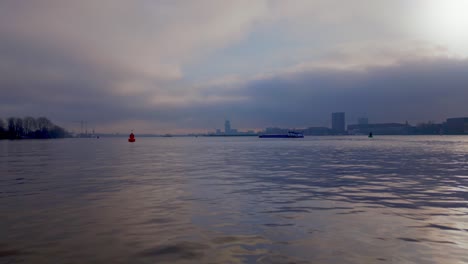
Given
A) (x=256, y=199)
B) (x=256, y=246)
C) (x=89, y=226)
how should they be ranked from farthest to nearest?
(x=256, y=199) < (x=89, y=226) < (x=256, y=246)

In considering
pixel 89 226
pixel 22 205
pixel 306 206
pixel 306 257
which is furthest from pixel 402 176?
pixel 22 205

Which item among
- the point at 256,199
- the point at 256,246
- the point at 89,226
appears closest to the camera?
the point at 256,246

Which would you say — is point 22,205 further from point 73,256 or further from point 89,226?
point 73,256

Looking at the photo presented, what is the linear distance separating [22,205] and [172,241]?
10.6m

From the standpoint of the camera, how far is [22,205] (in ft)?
56.4

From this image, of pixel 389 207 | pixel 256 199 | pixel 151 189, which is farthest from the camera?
pixel 151 189

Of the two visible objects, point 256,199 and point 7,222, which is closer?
point 7,222

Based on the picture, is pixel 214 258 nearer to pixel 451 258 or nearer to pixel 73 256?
pixel 73 256

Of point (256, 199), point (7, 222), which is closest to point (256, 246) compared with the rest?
point (256, 199)

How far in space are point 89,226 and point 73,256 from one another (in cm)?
358

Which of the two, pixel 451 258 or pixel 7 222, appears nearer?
pixel 451 258

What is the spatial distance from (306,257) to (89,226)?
856cm

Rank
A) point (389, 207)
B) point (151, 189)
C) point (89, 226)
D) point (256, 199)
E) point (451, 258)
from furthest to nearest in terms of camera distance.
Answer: point (151, 189), point (256, 199), point (389, 207), point (89, 226), point (451, 258)

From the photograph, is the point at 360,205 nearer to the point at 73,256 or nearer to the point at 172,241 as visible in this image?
the point at 172,241
